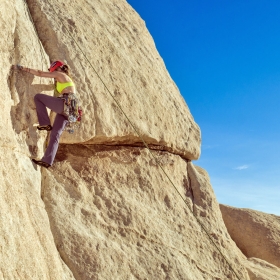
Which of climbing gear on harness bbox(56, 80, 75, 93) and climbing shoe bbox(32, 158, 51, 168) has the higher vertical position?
climbing gear on harness bbox(56, 80, 75, 93)

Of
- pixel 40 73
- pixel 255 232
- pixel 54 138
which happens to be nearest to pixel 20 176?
pixel 54 138

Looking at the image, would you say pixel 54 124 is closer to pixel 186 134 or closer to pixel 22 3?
pixel 22 3

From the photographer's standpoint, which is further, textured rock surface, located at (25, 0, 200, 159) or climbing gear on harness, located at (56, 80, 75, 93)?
textured rock surface, located at (25, 0, 200, 159)

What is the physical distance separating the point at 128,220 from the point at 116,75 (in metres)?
2.68


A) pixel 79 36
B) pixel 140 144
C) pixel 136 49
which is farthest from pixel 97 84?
pixel 136 49

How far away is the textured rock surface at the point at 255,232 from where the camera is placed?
43.5ft

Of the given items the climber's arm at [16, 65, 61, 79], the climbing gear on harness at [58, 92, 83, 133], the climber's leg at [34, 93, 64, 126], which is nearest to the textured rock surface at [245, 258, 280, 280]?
the climbing gear on harness at [58, 92, 83, 133]

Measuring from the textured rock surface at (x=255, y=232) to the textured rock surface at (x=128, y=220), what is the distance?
5.28 m

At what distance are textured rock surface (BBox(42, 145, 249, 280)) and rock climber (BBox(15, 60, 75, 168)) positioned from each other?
1.57 feet

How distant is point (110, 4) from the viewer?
9.03 m

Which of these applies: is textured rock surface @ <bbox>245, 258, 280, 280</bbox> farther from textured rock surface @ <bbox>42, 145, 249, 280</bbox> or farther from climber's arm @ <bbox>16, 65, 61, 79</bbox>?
climber's arm @ <bbox>16, 65, 61, 79</bbox>

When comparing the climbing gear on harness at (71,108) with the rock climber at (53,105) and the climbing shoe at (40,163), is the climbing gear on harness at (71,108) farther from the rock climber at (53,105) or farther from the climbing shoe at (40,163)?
the climbing shoe at (40,163)

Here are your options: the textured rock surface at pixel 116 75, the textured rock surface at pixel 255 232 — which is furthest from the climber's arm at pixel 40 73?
the textured rock surface at pixel 255 232

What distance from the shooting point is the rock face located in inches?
205
